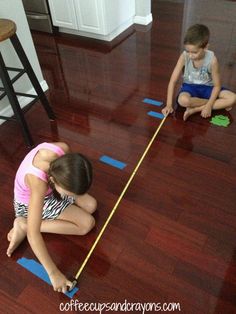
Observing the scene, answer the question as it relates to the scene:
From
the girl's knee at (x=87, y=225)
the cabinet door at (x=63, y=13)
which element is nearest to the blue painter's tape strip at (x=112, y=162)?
the girl's knee at (x=87, y=225)

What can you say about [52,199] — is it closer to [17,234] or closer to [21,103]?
[17,234]

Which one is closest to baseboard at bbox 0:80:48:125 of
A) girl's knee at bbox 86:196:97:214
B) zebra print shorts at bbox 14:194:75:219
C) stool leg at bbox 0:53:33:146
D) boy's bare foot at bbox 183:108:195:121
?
stool leg at bbox 0:53:33:146

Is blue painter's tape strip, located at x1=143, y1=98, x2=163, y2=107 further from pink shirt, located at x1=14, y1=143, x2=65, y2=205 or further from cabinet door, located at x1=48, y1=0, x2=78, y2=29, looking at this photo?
cabinet door, located at x1=48, y1=0, x2=78, y2=29

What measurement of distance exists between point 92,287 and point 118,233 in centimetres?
28

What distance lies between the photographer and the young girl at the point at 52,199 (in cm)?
104

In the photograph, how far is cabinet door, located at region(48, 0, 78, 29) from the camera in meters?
2.95

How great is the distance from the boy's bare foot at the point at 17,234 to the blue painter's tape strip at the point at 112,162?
0.60 m

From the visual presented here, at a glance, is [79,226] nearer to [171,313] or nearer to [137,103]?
[171,313]

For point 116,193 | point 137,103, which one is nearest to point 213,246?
point 116,193

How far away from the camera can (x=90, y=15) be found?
113 inches

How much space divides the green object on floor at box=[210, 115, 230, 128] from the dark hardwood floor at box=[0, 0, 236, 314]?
0.04 metres

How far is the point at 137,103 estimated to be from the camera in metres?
2.21

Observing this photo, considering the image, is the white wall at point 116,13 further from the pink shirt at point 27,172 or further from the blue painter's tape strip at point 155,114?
the pink shirt at point 27,172

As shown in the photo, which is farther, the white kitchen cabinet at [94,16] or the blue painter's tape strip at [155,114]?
the white kitchen cabinet at [94,16]
